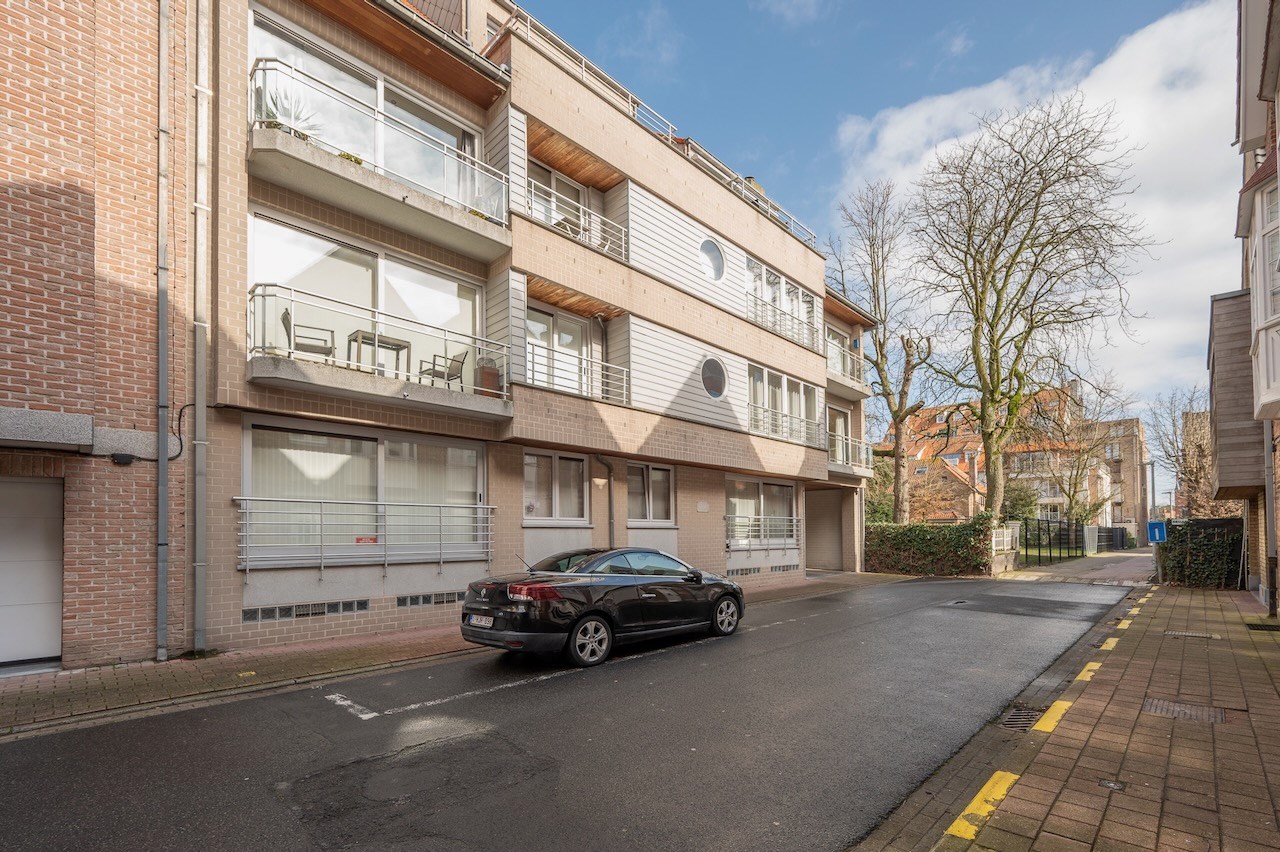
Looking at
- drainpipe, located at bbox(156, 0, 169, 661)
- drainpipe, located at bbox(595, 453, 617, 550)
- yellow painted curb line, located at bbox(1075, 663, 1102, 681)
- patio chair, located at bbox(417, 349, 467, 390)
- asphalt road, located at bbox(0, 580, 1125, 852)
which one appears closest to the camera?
asphalt road, located at bbox(0, 580, 1125, 852)

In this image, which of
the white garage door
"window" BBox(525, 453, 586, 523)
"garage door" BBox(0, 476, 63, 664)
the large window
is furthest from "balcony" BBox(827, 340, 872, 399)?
"garage door" BBox(0, 476, 63, 664)

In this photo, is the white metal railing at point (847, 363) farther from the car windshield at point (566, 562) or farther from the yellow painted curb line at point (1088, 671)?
the car windshield at point (566, 562)

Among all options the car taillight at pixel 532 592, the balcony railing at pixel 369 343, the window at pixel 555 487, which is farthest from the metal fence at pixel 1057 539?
the car taillight at pixel 532 592

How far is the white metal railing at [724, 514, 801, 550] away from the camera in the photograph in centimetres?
1823

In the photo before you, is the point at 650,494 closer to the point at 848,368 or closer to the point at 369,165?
the point at 369,165

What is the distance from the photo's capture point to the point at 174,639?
831 centimetres

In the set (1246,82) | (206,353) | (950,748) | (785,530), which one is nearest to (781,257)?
(785,530)

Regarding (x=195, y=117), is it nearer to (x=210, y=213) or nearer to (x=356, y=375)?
(x=210, y=213)

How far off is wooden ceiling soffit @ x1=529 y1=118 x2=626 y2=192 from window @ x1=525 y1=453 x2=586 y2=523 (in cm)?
616

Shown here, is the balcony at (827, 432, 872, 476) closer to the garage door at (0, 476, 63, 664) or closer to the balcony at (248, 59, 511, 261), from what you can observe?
the balcony at (248, 59, 511, 261)

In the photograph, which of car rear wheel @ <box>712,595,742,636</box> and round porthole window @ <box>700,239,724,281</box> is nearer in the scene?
car rear wheel @ <box>712,595,742,636</box>

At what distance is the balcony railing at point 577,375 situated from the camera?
12977 millimetres

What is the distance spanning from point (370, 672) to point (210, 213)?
637cm

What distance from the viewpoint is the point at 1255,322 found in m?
10.8
